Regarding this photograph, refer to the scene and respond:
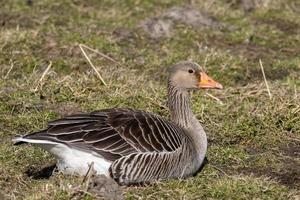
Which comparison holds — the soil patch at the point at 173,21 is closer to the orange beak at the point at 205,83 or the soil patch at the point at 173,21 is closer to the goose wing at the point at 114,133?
the orange beak at the point at 205,83

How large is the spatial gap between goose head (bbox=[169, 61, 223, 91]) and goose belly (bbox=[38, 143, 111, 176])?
1.47 meters

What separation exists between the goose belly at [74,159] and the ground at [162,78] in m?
0.14

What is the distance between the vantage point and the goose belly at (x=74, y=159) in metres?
6.91

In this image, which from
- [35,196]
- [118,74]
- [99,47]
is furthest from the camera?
[99,47]

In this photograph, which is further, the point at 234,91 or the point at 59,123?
the point at 234,91

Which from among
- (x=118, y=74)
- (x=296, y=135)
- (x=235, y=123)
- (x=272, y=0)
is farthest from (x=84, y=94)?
(x=272, y=0)

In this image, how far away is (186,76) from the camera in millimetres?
8133

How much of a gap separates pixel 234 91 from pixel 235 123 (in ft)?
3.98

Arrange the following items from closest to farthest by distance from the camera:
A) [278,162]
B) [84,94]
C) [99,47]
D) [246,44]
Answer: [278,162] < [84,94] < [99,47] < [246,44]

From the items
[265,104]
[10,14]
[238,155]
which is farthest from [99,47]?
[238,155]

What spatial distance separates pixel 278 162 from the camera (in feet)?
27.2

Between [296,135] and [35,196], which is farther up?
[35,196]

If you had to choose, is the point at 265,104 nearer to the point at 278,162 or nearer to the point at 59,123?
the point at 278,162

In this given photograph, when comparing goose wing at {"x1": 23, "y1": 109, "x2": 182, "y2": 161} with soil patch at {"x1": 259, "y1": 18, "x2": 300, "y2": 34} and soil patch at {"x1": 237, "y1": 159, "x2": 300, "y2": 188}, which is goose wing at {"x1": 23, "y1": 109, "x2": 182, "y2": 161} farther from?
soil patch at {"x1": 259, "y1": 18, "x2": 300, "y2": 34}
